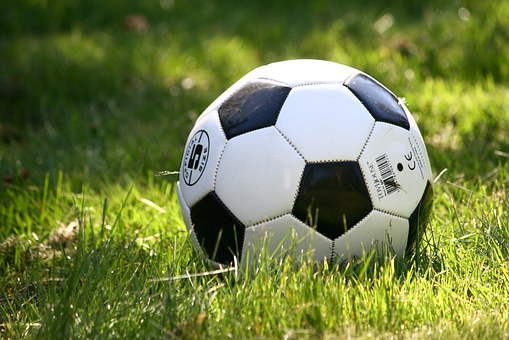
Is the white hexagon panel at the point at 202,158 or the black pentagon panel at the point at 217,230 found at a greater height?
the white hexagon panel at the point at 202,158

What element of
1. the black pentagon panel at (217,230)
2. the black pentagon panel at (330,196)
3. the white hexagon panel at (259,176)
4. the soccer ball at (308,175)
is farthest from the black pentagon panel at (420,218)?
the black pentagon panel at (217,230)

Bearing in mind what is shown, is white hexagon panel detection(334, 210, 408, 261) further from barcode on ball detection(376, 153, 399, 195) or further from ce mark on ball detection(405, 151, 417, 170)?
ce mark on ball detection(405, 151, 417, 170)

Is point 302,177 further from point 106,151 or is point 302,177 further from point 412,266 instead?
point 106,151

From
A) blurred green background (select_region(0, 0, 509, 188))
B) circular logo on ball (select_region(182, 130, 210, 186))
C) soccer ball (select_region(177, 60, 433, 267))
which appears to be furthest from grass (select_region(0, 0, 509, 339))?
circular logo on ball (select_region(182, 130, 210, 186))

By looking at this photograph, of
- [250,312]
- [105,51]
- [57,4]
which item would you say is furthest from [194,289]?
[57,4]

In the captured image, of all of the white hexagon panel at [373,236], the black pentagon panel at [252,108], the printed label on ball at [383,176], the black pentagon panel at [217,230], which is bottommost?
the white hexagon panel at [373,236]

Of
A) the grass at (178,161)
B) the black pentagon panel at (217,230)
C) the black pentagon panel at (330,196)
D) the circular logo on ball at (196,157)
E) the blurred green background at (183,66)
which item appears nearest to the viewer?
the grass at (178,161)

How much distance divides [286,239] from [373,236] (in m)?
0.33

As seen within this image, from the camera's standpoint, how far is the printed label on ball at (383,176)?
115 inches

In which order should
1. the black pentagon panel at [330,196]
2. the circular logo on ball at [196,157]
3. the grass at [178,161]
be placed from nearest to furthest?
the grass at [178,161]
the black pentagon panel at [330,196]
the circular logo on ball at [196,157]

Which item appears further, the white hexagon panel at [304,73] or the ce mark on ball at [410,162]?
the white hexagon panel at [304,73]

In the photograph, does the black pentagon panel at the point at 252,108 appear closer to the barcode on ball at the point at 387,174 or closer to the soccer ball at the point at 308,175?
the soccer ball at the point at 308,175

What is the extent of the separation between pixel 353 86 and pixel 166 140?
202 cm

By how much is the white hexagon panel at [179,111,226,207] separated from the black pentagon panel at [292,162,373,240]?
37 centimetres
